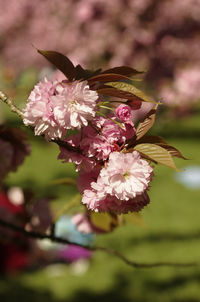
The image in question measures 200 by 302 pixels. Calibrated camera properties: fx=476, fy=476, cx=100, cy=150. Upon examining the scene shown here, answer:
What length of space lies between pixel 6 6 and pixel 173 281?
9566mm

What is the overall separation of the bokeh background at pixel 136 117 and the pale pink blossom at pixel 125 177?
2.49 feet

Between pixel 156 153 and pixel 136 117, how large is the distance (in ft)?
26.4

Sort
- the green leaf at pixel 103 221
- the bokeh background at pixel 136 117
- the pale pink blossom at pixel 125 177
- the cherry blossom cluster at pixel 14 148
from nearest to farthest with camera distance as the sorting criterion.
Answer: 1. the pale pink blossom at pixel 125 177
2. the cherry blossom cluster at pixel 14 148
3. the green leaf at pixel 103 221
4. the bokeh background at pixel 136 117

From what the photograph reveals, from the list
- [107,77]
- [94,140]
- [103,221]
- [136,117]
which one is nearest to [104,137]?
[94,140]

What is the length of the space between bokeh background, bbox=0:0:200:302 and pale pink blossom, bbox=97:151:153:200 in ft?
2.49

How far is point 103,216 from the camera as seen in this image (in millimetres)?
1548

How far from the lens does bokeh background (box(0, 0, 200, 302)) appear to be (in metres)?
3.97

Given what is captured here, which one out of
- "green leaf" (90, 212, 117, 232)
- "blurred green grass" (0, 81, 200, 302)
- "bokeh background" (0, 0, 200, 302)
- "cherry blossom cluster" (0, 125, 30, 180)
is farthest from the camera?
"bokeh background" (0, 0, 200, 302)

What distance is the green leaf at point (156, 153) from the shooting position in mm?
879

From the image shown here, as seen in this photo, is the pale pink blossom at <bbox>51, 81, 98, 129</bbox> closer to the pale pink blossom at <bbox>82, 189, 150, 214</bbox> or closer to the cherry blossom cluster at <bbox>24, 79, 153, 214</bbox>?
the cherry blossom cluster at <bbox>24, 79, 153, 214</bbox>

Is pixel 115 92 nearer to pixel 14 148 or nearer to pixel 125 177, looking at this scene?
pixel 125 177

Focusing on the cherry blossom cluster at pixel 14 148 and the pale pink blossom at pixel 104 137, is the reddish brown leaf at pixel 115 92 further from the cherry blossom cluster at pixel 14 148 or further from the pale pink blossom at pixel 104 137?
the cherry blossom cluster at pixel 14 148

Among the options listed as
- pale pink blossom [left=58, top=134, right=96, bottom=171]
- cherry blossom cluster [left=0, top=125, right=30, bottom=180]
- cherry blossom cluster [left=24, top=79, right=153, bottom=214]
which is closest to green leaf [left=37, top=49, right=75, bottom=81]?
cherry blossom cluster [left=24, top=79, right=153, bottom=214]

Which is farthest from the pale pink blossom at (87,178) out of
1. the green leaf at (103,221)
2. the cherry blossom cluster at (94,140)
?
the green leaf at (103,221)
